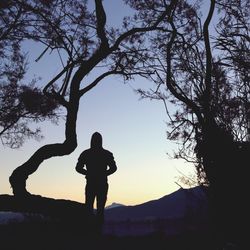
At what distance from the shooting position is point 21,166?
424 inches

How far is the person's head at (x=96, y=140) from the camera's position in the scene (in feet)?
31.9

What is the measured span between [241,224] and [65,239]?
5.93 metres

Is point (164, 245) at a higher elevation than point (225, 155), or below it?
below

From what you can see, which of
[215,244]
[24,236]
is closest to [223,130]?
[215,244]

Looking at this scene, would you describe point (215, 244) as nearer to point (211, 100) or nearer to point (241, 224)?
point (241, 224)

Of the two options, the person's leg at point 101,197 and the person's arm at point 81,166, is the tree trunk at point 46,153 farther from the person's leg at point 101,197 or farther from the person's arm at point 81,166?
the person's leg at point 101,197

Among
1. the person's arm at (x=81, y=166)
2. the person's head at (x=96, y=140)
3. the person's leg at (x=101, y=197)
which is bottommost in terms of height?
the person's leg at (x=101, y=197)

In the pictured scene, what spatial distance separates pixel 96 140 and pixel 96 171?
0.76 meters

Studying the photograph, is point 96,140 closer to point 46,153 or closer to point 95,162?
point 95,162

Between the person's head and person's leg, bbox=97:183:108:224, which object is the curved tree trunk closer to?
the person's head

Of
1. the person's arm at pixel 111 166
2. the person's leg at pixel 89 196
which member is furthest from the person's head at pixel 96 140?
the person's leg at pixel 89 196

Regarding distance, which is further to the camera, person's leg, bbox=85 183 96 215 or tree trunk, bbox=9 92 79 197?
tree trunk, bbox=9 92 79 197

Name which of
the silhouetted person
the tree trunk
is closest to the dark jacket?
the silhouetted person

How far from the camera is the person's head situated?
31.9ft
